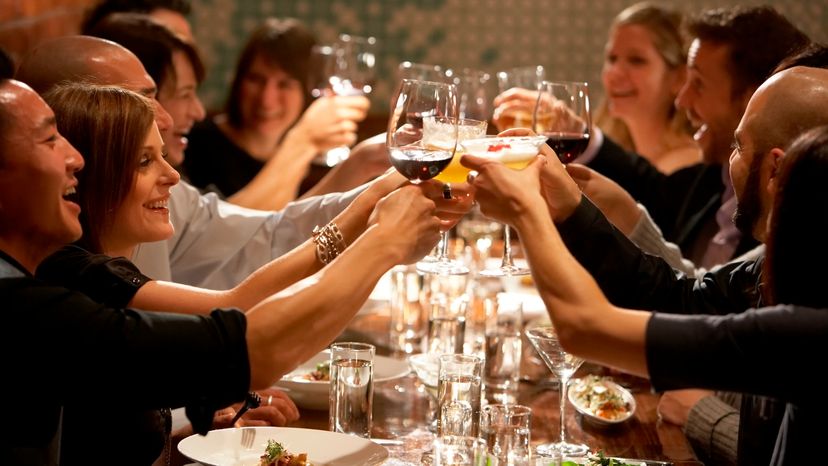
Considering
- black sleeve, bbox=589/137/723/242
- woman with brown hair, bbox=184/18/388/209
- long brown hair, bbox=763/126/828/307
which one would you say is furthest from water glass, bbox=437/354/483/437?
woman with brown hair, bbox=184/18/388/209

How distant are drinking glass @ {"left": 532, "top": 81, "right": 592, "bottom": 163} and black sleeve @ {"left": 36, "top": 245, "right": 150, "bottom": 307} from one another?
3.17 ft

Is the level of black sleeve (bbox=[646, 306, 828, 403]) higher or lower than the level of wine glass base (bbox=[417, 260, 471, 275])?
higher

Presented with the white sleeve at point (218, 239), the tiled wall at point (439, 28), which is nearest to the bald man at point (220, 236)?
the white sleeve at point (218, 239)

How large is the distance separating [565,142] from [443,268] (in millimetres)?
417

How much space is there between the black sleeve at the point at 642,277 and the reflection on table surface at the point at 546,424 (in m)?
0.27

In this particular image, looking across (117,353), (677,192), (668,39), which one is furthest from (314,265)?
(668,39)

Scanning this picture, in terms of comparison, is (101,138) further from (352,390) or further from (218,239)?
(218,239)

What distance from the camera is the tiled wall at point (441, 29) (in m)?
6.78

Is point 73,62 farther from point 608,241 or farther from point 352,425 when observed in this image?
point 608,241

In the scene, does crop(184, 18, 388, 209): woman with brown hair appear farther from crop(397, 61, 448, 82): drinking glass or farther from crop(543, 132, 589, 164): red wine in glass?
crop(543, 132, 589, 164): red wine in glass

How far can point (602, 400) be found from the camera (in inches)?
90.6

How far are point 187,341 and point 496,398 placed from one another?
1006 mm

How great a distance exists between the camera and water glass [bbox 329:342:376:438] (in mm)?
1972

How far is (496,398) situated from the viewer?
2379 mm
